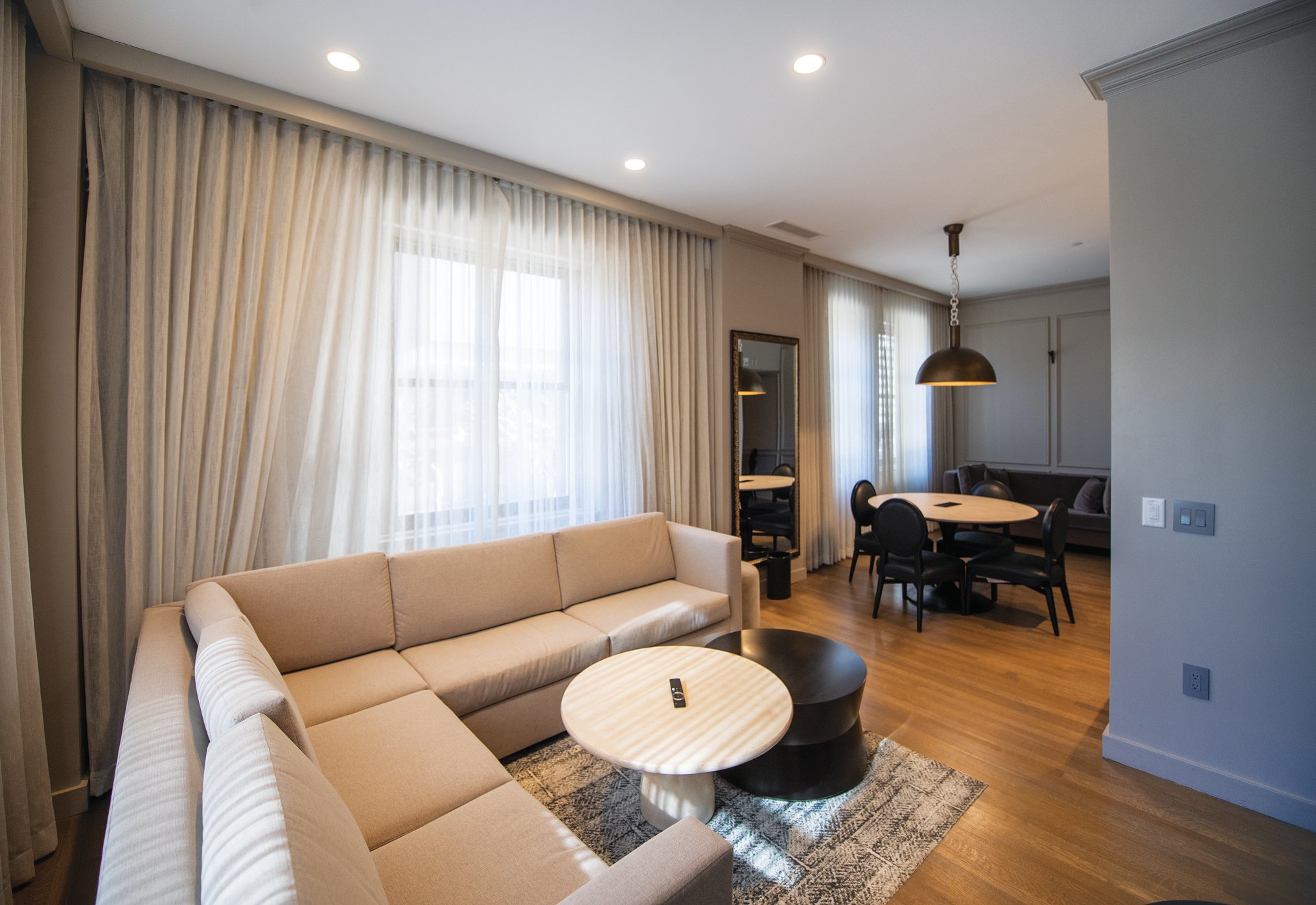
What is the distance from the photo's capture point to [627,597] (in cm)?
302

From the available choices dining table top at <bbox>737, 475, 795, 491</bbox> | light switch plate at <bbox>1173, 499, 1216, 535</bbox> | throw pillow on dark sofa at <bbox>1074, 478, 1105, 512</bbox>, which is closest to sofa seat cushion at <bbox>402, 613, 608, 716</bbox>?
dining table top at <bbox>737, 475, 795, 491</bbox>

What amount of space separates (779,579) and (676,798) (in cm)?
264

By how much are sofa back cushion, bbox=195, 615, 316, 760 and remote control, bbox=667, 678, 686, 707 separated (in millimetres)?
1016

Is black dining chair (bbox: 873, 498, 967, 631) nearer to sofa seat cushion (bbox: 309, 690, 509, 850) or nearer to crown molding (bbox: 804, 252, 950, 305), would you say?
crown molding (bbox: 804, 252, 950, 305)

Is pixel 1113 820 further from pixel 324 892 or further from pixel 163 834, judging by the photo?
pixel 163 834

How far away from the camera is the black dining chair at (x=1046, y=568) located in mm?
3479

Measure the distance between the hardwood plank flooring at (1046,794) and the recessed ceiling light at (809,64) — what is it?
280cm

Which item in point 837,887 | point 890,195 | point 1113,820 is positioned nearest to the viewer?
point 837,887

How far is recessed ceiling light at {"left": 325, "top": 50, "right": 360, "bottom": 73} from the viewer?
6.84 feet

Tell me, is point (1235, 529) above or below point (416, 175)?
below

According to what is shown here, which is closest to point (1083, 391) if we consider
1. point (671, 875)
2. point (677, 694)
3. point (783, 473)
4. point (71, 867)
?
point (783, 473)

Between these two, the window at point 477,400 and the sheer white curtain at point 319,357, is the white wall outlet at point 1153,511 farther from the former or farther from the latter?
the window at point 477,400

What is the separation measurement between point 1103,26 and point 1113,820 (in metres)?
2.78

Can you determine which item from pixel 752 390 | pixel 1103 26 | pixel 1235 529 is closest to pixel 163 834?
pixel 1235 529
